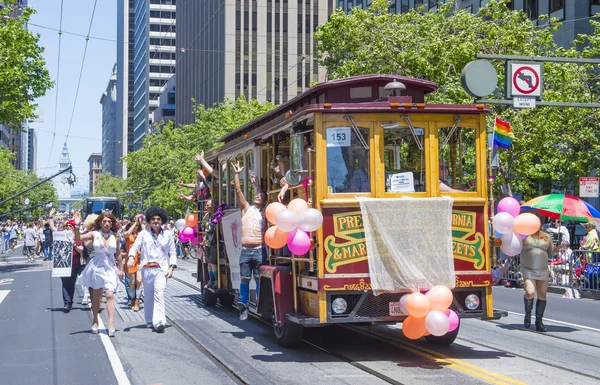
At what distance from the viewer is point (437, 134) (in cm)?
952

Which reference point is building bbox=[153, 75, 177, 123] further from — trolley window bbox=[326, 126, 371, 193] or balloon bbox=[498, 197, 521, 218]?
trolley window bbox=[326, 126, 371, 193]

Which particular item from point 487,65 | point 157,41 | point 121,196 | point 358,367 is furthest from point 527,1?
point 157,41

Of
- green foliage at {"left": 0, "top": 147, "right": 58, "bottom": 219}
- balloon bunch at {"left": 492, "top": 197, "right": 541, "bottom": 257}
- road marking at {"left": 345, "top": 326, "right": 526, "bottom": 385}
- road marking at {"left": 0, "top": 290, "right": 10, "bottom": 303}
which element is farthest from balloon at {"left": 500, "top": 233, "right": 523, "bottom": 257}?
green foliage at {"left": 0, "top": 147, "right": 58, "bottom": 219}

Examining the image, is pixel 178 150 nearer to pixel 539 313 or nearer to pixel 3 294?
pixel 3 294

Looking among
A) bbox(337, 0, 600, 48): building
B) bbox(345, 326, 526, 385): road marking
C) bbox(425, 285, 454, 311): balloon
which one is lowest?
bbox(345, 326, 526, 385): road marking

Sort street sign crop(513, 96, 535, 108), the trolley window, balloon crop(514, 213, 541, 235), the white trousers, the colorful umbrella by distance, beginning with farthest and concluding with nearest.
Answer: the colorful umbrella, street sign crop(513, 96, 535, 108), the white trousers, balloon crop(514, 213, 541, 235), the trolley window

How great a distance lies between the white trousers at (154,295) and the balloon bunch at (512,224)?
16.1 ft

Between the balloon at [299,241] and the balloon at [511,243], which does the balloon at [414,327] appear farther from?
the balloon at [511,243]

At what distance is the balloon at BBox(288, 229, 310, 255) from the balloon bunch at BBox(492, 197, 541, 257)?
266 centimetres

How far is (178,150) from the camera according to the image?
5888 centimetres

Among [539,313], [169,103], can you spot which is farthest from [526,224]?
[169,103]

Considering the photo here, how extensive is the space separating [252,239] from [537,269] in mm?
4261

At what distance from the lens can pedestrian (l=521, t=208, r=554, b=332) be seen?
11750mm

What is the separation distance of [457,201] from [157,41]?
129430 mm
